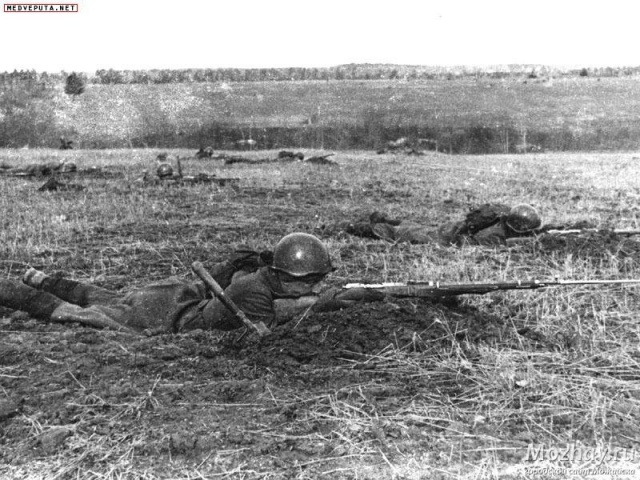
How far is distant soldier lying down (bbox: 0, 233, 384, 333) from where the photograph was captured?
234 inches

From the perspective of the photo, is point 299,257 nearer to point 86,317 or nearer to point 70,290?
point 86,317

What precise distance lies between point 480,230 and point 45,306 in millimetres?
6634

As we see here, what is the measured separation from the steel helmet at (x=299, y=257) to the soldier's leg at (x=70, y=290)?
1704 mm

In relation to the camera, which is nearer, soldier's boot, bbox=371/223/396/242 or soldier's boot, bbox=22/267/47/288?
soldier's boot, bbox=22/267/47/288

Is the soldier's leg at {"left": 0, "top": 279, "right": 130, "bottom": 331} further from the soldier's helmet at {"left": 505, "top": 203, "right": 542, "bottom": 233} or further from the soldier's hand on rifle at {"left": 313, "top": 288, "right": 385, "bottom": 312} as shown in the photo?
the soldier's helmet at {"left": 505, "top": 203, "right": 542, "bottom": 233}

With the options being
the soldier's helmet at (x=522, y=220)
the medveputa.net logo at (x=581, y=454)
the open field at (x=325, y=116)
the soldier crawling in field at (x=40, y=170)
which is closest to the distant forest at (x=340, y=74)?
the open field at (x=325, y=116)

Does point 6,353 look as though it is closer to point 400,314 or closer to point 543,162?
point 400,314

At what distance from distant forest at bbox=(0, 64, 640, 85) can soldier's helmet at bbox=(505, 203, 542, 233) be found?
1358 inches

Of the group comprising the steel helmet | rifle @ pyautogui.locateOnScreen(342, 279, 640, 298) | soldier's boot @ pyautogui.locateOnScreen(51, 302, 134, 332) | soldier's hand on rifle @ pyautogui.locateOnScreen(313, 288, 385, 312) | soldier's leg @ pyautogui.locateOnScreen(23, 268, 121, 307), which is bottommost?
soldier's boot @ pyautogui.locateOnScreen(51, 302, 134, 332)

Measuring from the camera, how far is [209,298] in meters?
6.46

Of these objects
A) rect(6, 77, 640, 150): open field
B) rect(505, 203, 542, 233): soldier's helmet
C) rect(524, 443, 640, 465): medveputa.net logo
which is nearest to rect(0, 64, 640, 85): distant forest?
rect(6, 77, 640, 150): open field

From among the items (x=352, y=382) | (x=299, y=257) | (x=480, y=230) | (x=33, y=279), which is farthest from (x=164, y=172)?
(x=352, y=382)

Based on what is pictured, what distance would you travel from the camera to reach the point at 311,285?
638 centimetres

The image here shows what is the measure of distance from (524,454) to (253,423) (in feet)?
5.28
